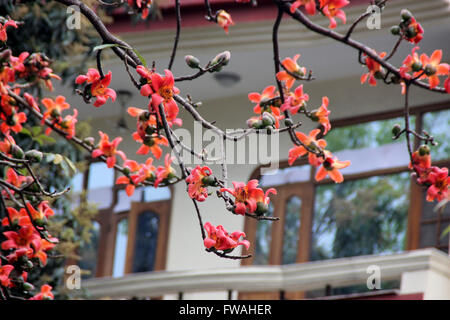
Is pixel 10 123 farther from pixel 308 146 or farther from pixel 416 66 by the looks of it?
pixel 416 66

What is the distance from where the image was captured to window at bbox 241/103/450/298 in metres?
7.43

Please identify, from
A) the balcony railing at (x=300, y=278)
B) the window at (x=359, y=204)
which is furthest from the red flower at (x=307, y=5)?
the window at (x=359, y=204)

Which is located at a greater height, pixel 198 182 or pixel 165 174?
pixel 165 174

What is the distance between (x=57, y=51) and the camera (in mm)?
6438

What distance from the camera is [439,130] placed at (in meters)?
7.54

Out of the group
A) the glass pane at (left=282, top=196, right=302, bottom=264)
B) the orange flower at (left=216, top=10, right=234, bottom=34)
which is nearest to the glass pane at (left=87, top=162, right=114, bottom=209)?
the glass pane at (left=282, top=196, right=302, bottom=264)

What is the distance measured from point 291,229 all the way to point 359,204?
0.72m

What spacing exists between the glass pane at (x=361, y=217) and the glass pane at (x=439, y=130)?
1.18 feet

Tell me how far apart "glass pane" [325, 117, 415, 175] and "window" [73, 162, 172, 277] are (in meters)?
1.93

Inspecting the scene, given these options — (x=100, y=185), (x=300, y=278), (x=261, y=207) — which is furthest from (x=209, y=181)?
(x=100, y=185)

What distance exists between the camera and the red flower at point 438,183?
8.71ft

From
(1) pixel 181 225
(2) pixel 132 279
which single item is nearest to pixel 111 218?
(1) pixel 181 225

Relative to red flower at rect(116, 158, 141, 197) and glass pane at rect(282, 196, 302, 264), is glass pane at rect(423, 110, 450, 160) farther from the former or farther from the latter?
red flower at rect(116, 158, 141, 197)

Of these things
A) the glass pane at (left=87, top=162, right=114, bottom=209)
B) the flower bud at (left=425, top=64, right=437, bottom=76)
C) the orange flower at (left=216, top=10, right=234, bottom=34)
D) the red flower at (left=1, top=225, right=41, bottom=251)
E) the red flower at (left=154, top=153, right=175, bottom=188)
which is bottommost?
the red flower at (left=1, top=225, right=41, bottom=251)
